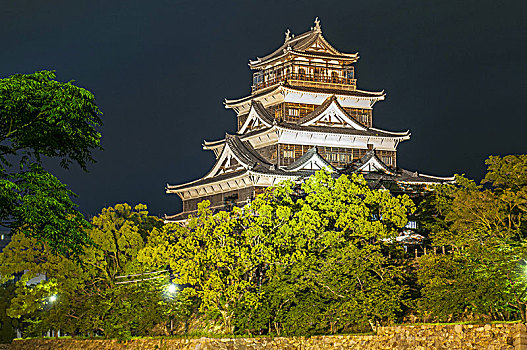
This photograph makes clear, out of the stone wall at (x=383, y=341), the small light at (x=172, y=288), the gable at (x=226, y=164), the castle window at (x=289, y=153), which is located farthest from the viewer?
the gable at (x=226, y=164)

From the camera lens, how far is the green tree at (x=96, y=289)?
34562 mm

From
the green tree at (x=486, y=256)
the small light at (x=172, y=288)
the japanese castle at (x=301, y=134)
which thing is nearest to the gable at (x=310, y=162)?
the japanese castle at (x=301, y=134)

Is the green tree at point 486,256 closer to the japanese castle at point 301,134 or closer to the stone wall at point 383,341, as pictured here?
the stone wall at point 383,341

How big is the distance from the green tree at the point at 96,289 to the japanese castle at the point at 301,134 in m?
9.36

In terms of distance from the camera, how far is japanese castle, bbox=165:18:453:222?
44188 mm

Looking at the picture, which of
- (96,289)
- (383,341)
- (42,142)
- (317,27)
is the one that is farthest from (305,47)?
(42,142)

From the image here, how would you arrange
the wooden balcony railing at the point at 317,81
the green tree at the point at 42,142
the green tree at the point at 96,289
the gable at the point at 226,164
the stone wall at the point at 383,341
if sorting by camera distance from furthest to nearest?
1. the wooden balcony railing at the point at 317,81
2. the gable at the point at 226,164
3. the green tree at the point at 96,289
4. the stone wall at the point at 383,341
5. the green tree at the point at 42,142

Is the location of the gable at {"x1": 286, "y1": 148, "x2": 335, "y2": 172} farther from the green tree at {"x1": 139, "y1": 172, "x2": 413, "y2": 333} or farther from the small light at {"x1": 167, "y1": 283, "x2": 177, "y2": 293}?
the small light at {"x1": 167, "y1": 283, "x2": 177, "y2": 293}

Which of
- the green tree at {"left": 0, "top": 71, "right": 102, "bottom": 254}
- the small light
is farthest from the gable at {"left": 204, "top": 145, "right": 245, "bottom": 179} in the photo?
the green tree at {"left": 0, "top": 71, "right": 102, "bottom": 254}

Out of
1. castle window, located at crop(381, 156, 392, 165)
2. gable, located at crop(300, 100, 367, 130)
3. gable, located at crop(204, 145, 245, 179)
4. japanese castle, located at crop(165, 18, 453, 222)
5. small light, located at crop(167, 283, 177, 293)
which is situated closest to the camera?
small light, located at crop(167, 283, 177, 293)

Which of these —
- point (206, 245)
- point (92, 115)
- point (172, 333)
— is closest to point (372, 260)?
point (206, 245)

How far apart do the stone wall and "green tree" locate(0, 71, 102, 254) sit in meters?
13.5

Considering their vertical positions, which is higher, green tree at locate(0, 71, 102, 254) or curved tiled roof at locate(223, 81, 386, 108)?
curved tiled roof at locate(223, 81, 386, 108)

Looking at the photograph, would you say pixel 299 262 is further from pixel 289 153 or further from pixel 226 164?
pixel 226 164
